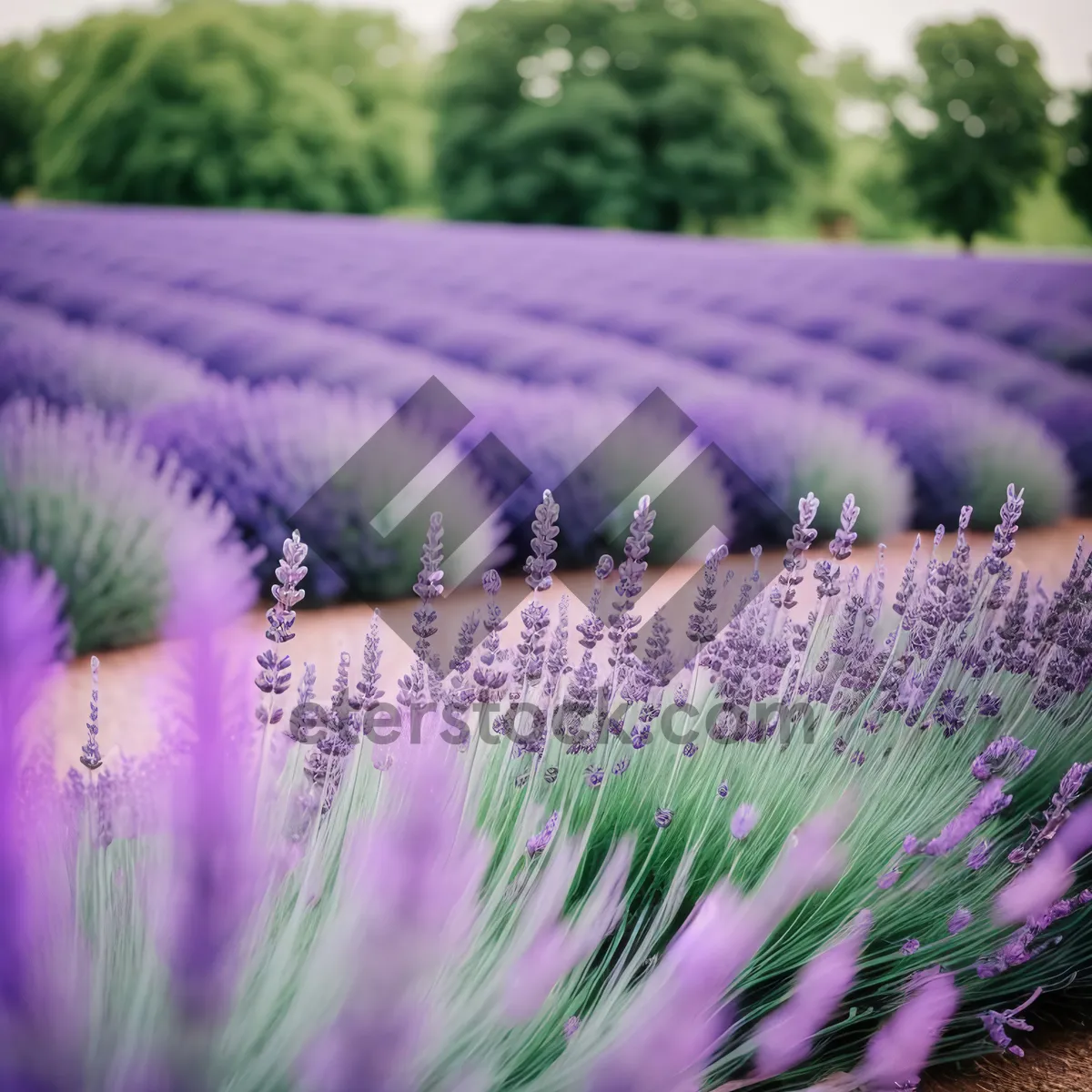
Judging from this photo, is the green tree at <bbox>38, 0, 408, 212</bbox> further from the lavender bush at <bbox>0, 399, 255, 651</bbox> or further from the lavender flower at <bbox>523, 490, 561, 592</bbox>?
the lavender flower at <bbox>523, 490, 561, 592</bbox>

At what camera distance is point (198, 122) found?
32.0 feet

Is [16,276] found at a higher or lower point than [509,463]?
higher

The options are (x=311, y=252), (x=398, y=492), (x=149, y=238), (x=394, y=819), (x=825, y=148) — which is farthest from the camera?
(x=825, y=148)

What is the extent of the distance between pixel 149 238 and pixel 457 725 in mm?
8677

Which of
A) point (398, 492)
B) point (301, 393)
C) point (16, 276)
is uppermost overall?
point (16, 276)

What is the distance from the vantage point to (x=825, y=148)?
52.0ft

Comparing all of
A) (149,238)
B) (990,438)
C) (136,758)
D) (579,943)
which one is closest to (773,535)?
(990,438)

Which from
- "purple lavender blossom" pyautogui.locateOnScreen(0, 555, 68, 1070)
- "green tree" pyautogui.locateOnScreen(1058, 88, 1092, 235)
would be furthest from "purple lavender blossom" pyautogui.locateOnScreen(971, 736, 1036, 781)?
"green tree" pyautogui.locateOnScreen(1058, 88, 1092, 235)

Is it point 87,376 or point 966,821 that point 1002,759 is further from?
point 87,376

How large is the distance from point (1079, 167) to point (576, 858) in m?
8.23

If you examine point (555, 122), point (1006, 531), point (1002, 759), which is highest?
point (555, 122)

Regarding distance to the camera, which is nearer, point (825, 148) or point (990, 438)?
point (990, 438)

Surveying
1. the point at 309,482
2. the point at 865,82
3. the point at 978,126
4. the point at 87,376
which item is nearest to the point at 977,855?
the point at 309,482

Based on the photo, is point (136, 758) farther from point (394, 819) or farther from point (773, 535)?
point (773, 535)
